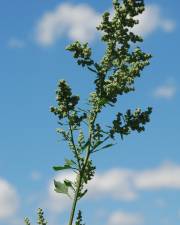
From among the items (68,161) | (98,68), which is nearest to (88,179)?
(68,161)

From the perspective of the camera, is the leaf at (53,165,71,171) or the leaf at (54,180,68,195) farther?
the leaf at (54,180,68,195)

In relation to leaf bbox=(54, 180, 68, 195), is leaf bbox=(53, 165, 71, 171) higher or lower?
higher

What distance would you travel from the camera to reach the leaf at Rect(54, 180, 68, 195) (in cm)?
1353

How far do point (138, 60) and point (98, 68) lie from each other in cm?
106

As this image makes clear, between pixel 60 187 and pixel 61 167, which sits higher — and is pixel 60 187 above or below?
below

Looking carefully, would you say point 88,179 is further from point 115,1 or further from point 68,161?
point 115,1

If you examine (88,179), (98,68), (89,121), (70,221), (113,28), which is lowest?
(70,221)

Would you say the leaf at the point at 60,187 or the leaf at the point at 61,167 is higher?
the leaf at the point at 61,167

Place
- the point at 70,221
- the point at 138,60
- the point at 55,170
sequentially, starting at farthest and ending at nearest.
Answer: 1. the point at 138,60
2. the point at 55,170
3. the point at 70,221

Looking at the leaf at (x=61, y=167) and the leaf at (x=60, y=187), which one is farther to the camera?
the leaf at (x=60, y=187)

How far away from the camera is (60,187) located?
45.2ft

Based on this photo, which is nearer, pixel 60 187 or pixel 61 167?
pixel 61 167

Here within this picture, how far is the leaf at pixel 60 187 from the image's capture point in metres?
13.5

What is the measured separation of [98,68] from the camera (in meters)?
14.1
